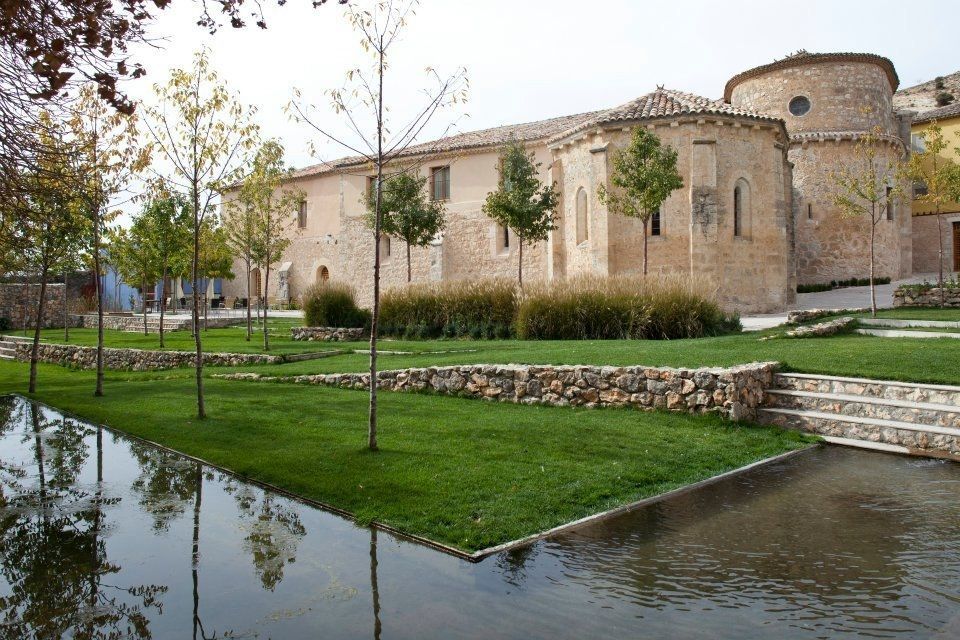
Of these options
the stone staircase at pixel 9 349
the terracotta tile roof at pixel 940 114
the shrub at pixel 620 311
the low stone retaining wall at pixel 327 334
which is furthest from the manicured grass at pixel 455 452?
the terracotta tile roof at pixel 940 114

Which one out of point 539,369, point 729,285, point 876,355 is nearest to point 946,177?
point 729,285

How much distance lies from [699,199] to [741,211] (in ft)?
6.31

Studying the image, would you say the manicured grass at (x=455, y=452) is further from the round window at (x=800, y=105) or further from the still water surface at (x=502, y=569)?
the round window at (x=800, y=105)

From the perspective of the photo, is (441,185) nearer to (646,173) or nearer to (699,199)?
(699,199)

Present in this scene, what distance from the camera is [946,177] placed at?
62.2 feet

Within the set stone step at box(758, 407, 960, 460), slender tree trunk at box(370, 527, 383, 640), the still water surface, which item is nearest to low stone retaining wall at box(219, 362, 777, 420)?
stone step at box(758, 407, 960, 460)

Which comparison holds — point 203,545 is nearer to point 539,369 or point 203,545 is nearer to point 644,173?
point 539,369

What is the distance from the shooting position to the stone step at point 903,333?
38.3ft

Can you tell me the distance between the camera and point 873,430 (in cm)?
757

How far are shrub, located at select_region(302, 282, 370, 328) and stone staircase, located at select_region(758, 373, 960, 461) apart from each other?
13.5 meters

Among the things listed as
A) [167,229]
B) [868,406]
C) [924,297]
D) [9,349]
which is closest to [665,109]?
[924,297]

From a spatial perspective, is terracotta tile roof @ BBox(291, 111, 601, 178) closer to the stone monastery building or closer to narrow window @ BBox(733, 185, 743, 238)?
the stone monastery building

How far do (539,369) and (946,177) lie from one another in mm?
15814

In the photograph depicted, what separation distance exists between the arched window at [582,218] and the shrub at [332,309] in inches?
324
